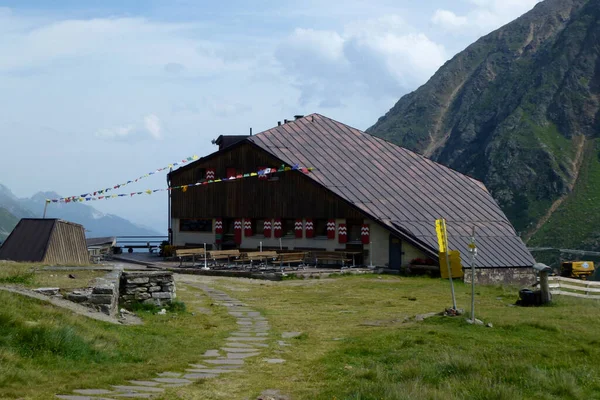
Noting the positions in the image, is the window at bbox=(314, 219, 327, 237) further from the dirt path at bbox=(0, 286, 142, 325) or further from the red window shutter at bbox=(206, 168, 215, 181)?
the dirt path at bbox=(0, 286, 142, 325)

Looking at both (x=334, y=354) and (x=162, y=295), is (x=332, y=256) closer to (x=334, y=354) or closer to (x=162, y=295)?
(x=162, y=295)

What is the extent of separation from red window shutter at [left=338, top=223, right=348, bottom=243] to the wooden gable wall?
72 centimetres

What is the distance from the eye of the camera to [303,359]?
14.6m

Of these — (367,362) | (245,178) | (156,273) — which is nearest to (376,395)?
(367,362)

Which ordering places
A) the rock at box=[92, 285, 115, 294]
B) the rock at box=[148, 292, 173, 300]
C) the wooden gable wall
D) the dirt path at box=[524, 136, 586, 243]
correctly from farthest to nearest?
1. the dirt path at box=[524, 136, 586, 243]
2. the wooden gable wall
3. the rock at box=[148, 292, 173, 300]
4. the rock at box=[92, 285, 115, 294]

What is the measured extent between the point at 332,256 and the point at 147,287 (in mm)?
22467

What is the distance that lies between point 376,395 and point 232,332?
752 centimetres

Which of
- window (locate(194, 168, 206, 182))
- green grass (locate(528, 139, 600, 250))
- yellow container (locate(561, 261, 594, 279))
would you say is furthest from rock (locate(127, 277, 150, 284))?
green grass (locate(528, 139, 600, 250))

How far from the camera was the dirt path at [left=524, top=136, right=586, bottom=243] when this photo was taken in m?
133

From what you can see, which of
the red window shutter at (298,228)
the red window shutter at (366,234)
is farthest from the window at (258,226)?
the red window shutter at (366,234)

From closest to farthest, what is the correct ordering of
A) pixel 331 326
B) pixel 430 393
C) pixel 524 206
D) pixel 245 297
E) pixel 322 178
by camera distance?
1. pixel 430 393
2. pixel 331 326
3. pixel 245 297
4. pixel 322 178
5. pixel 524 206

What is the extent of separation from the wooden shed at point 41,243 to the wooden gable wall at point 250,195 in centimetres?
1730

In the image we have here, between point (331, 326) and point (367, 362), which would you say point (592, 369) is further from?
point (331, 326)

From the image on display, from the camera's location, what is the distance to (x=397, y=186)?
47938 mm
